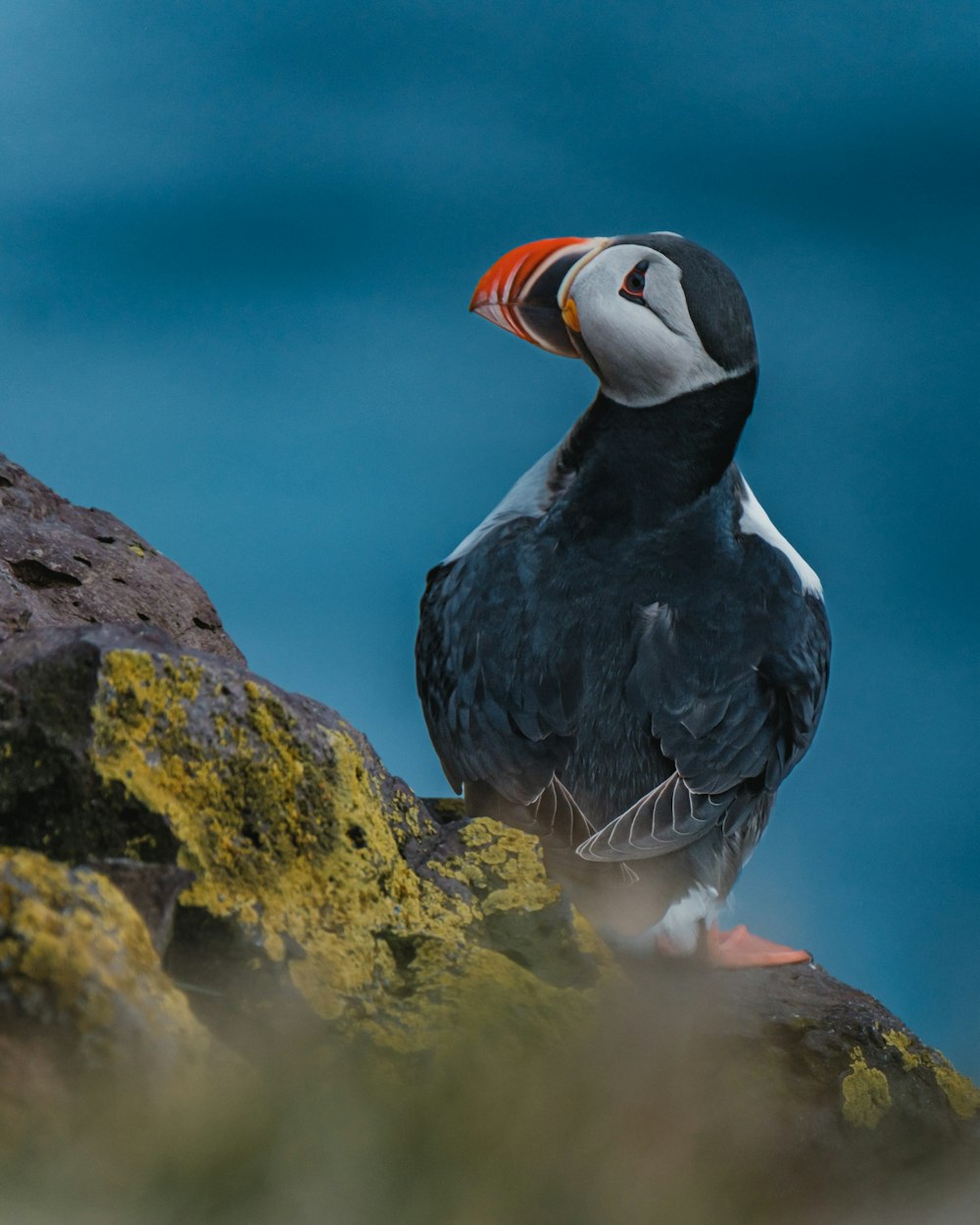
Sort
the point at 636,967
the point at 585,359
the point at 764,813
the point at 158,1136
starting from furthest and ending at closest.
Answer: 1. the point at 585,359
2. the point at 764,813
3. the point at 636,967
4. the point at 158,1136

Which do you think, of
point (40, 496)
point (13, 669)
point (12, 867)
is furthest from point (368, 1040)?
point (40, 496)

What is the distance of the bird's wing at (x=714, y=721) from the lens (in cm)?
394

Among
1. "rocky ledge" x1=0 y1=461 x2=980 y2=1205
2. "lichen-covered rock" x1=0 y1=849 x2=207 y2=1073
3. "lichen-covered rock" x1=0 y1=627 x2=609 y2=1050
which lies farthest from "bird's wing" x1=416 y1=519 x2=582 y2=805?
"lichen-covered rock" x1=0 y1=849 x2=207 y2=1073

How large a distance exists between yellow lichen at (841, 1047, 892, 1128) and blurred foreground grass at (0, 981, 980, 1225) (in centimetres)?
64

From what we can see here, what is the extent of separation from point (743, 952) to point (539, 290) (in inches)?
99.7

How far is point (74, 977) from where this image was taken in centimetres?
186

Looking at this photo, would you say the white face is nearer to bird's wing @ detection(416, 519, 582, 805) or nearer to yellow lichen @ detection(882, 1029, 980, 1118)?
bird's wing @ detection(416, 519, 582, 805)

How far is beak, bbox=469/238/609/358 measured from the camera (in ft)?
15.9

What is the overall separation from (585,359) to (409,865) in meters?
2.67

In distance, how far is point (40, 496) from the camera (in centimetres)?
470

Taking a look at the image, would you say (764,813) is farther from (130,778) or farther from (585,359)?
(130,778)

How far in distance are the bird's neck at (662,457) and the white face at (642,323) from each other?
0.22 ft

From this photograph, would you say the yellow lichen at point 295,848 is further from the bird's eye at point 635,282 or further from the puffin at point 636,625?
the bird's eye at point 635,282

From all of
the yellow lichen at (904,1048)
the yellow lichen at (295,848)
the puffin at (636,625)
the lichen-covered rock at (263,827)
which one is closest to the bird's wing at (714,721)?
the puffin at (636,625)
